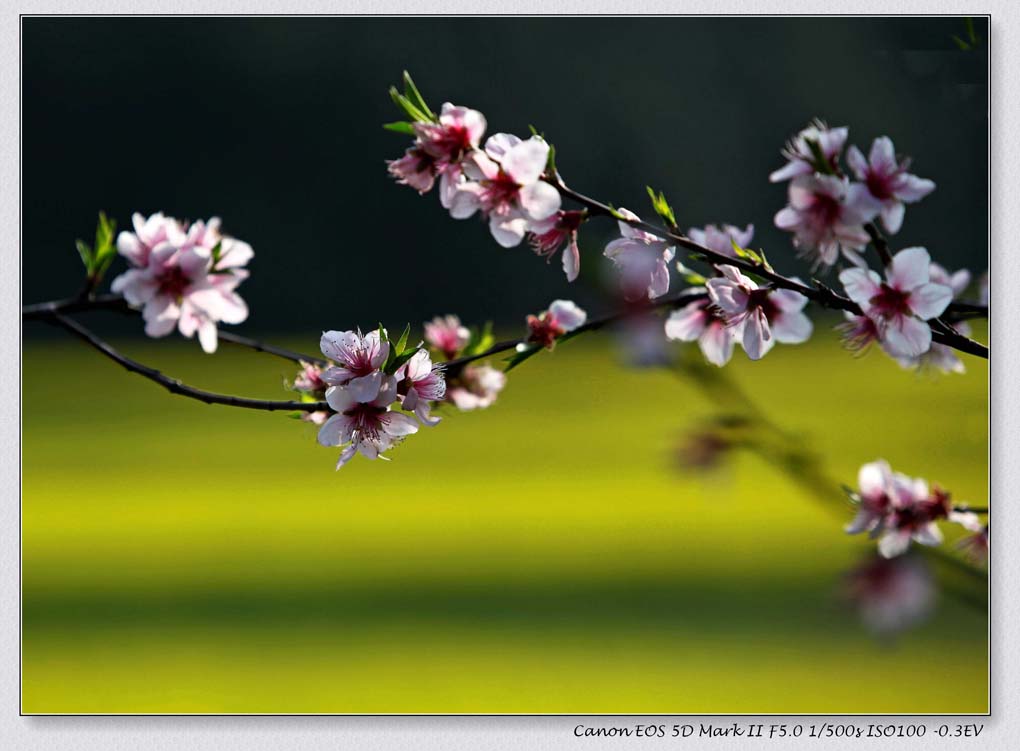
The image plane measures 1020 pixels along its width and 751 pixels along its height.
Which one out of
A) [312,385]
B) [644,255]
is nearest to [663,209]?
[644,255]

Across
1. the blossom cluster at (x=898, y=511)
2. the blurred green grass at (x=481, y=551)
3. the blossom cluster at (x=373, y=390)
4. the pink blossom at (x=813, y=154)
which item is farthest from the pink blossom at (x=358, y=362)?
the blurred green grass at (x=481, y=551)

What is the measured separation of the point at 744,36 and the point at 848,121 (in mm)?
315

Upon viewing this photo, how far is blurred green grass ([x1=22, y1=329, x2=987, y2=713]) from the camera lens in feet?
5.73

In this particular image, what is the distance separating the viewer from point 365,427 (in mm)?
665

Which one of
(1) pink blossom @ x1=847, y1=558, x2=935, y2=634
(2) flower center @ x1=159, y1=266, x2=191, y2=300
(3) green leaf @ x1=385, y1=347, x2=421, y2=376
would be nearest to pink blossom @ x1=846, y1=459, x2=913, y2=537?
(1) pink blossom @ x1=847, y1=558, x2=935, y2=634

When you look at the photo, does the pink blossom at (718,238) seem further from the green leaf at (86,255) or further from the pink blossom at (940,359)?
the green leaf at (86,255)

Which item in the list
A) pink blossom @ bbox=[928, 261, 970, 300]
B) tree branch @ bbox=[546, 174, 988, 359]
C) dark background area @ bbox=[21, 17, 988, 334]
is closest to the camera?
tree branch @ bbox=[546, 174, 988, 359]

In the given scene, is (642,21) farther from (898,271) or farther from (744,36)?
(898,271)

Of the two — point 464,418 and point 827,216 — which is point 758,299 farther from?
point 464,418

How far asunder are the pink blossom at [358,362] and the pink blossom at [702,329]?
0.80 ft

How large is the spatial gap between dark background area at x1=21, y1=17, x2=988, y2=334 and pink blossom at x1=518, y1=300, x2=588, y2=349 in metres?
0.03

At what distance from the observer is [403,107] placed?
65 cm

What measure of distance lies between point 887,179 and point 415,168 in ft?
1.16

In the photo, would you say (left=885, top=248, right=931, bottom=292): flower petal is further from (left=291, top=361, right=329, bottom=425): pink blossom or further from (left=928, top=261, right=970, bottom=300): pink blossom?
(left=291, top=361, right=329, bottom=425): pink blossom
